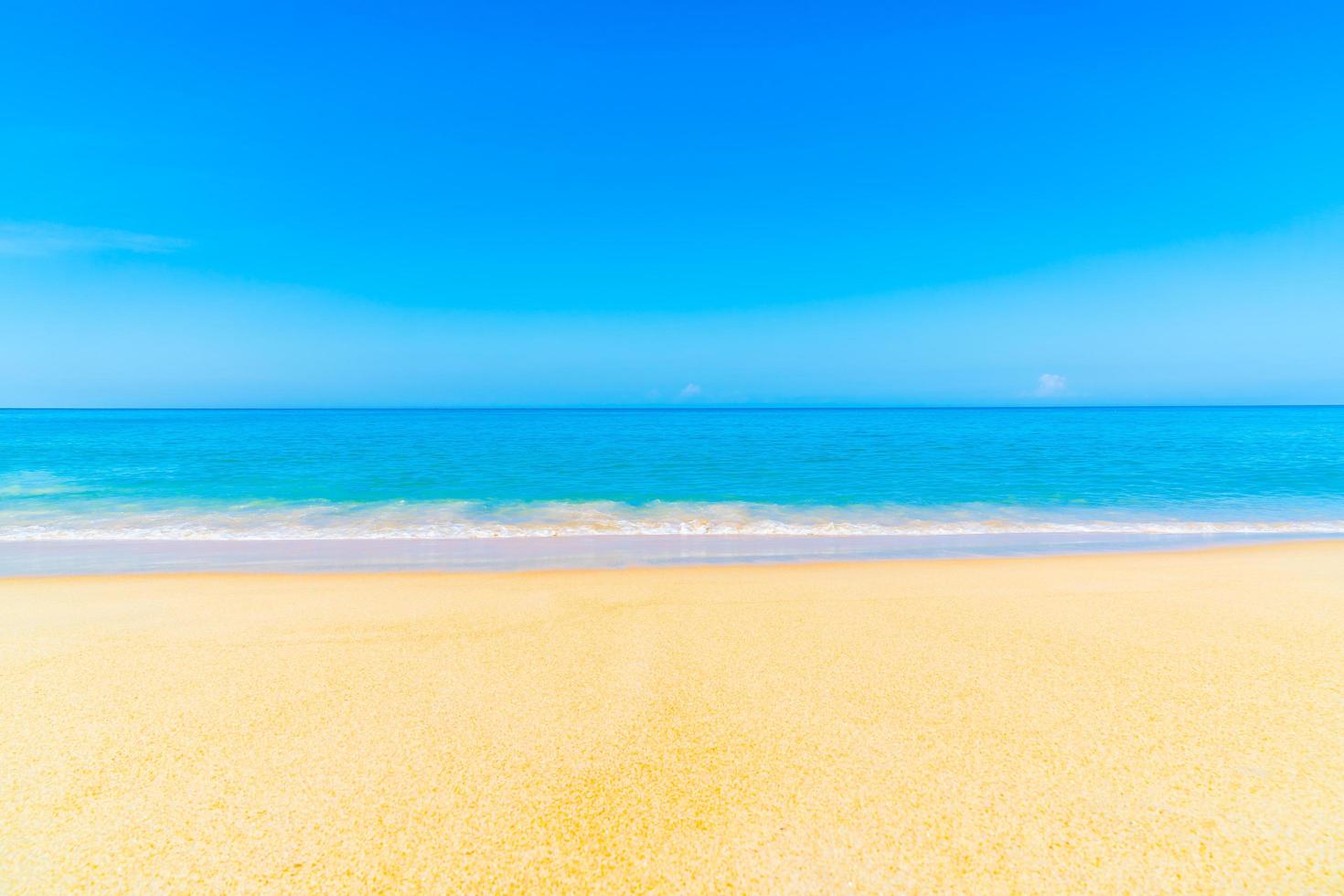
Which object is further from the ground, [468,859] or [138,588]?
[468,859]

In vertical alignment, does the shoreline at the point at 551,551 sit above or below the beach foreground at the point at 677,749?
below

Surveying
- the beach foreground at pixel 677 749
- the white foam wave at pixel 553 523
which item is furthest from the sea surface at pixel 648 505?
the beach foreground at pixel 677 749

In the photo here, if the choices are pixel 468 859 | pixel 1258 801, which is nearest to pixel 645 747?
pixel 468 859

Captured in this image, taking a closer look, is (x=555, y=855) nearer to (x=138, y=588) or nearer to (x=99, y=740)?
(x=99, y=740)

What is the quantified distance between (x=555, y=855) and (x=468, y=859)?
1.21 feet

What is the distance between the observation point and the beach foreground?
7.66 ft

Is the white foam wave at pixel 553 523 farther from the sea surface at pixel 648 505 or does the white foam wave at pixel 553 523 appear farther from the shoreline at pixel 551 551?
the shoreline at pixel 551 551

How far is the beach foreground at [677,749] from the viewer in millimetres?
2336

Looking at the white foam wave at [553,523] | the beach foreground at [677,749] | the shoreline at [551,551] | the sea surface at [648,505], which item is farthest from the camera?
the white foam wave at [553,523]

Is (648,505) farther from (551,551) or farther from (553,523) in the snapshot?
(551,551)

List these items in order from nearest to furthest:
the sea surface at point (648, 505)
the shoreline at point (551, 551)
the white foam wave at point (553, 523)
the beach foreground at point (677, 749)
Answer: the beach foreground at point (677, 749)
the shoreline at point (551, 551)
the sea surface at point (648, 505)
the white foam wave at point (553, 523)

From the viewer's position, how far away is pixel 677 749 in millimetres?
3117

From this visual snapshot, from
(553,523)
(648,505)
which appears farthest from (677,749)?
(648,505)

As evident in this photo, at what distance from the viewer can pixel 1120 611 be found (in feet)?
17.7
